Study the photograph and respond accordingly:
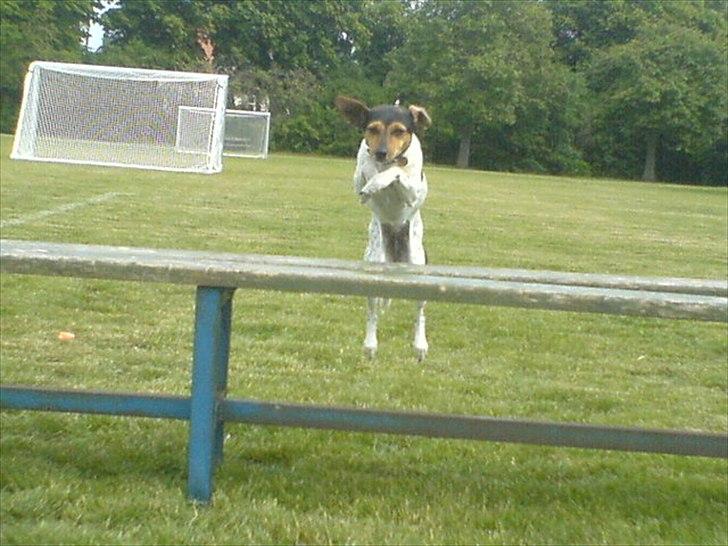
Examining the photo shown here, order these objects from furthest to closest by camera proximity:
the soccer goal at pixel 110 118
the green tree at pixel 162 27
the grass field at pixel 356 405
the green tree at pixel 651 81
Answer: the green tree at pixel 162 27 → the green tree at pixel 651 81 → the soccer goal at pixel 110 118 → the grass field at pixel 356 405

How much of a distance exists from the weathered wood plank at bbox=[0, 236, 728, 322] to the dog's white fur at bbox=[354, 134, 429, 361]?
590 millimetres

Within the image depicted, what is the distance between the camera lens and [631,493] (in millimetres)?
4254

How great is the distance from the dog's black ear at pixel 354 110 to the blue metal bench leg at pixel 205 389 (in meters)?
1.12

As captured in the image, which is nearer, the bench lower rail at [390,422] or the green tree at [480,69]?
the bench lower rail at [390,422]

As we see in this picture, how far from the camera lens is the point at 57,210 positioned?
13469mm

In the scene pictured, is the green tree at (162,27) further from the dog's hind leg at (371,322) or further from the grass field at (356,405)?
the dog's hind leg at (371,322)

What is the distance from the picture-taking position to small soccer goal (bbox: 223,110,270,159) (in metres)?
39.8

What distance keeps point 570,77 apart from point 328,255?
47.0m

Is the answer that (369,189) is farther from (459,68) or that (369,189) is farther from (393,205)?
(459,68)

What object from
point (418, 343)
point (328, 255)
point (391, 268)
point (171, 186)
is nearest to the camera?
point (391, 268)

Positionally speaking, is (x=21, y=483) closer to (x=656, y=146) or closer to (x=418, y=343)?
(x=418, y=343)

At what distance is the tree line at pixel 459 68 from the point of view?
169 feet

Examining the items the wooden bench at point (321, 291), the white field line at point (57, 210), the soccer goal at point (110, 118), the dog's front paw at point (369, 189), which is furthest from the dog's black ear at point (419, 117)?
the soccer goal at point (110, 118)

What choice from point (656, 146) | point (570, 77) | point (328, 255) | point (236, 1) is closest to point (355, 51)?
point (236, 1)
